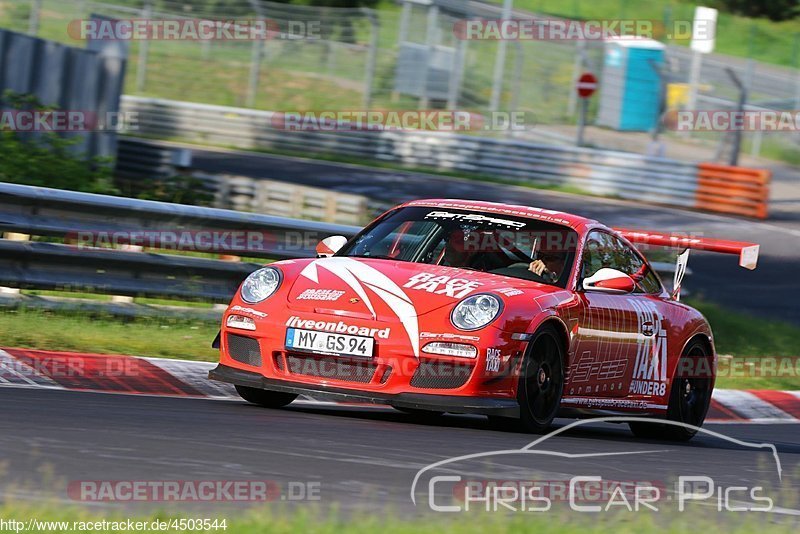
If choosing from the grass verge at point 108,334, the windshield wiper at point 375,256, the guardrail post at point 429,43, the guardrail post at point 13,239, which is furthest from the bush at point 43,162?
the guardrail post at point 429,43

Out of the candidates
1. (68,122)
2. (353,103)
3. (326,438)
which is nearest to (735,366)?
(326,438)

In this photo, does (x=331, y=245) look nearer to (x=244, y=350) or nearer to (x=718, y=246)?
(x=244, y=350)

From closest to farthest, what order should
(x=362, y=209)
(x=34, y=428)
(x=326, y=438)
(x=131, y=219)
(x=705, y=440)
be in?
(x=34, y=428) < (x=326, y=438) < (x=705, y=440) < (x=131, y=219) < (x=362, y=209)

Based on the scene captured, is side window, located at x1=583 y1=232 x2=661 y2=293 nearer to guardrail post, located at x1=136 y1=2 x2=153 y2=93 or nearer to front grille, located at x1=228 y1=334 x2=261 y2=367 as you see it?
front grille, located at x1=228 y1=334 x2=261 y2=367

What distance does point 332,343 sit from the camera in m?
6.88

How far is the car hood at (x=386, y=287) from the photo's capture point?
695cm

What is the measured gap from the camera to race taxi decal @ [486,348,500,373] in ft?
22.3

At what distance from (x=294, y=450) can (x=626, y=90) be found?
86.5 feet

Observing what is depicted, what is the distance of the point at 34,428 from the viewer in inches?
213

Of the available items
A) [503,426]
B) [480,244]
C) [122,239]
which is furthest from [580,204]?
[503,426]

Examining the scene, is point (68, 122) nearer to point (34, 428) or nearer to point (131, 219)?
point (131, 219)

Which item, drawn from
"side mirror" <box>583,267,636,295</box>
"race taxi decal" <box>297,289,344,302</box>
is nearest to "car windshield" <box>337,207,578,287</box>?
"side mirror" <box>583,267,636,295</box>

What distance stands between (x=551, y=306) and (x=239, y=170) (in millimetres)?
17120

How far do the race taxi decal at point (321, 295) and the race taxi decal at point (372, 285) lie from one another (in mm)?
92
